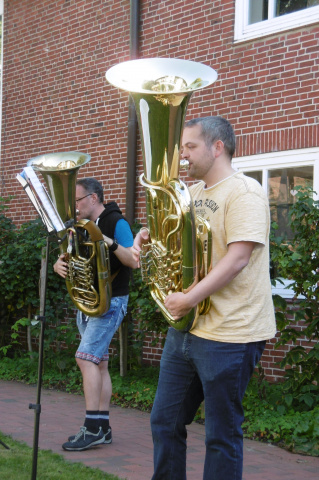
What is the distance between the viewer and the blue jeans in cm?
316

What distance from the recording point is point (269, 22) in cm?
718

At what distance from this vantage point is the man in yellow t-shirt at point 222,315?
312 cm

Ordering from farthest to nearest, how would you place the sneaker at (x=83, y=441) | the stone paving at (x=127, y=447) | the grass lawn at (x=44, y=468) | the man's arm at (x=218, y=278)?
the sneaker at (x=83, y=441) → the stone paving at (x=127, y=447) → the grass lawn at (x=44, y=468) → the man's arm at (x=218, y=278)

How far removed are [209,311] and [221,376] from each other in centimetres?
30

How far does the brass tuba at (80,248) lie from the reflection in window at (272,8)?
10.9 feet

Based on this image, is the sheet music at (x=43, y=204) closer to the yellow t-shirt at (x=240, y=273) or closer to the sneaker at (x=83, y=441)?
the yellow t-shirt at (x=240, y=273)

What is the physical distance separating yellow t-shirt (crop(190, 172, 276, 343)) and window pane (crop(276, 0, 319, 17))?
Result: 170 inches

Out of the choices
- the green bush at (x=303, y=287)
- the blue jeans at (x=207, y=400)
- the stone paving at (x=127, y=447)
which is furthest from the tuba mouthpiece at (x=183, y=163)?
the green bush at (x=303, y=287)

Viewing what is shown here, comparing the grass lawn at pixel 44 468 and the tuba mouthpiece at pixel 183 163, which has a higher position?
the tuba mouthpiece at pixel 183 163

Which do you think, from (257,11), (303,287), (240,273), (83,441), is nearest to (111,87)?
(257,11)

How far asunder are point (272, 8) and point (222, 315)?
5063 millimetres

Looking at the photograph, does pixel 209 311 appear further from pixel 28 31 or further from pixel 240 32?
pixel 28 31

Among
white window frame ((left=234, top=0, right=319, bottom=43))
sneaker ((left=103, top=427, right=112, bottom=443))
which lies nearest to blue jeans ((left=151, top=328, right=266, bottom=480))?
sneaker ((left=103, top=427, right=112, bottom=443))

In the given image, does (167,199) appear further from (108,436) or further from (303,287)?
(303,287)
